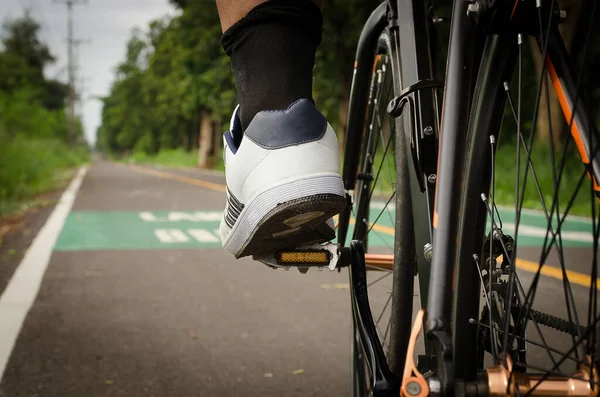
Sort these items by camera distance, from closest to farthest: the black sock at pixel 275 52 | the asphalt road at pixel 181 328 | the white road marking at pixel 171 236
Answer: the black sock at pixel 275 52
the asphalt road at pixel 181 328
the white road marking at pixel 171 236

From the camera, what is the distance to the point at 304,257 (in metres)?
1.49

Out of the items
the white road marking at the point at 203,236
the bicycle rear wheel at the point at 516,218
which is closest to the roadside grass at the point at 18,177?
the white road marking at the point at 203,236

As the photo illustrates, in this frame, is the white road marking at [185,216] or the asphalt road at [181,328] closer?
the asphalt road at [181,328]

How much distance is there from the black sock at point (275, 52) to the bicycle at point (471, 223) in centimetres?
20

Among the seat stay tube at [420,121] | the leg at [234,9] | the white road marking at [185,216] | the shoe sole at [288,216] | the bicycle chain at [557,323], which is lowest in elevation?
the white road marking at [185,216]

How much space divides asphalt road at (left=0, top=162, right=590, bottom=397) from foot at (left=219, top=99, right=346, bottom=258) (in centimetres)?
65

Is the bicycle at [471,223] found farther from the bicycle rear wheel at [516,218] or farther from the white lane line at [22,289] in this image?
the white lane line at [22,289]

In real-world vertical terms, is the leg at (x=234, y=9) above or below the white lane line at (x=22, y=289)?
above

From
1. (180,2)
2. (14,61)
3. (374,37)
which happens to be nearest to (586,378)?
(374,37)

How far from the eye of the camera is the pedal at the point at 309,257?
1489 mm

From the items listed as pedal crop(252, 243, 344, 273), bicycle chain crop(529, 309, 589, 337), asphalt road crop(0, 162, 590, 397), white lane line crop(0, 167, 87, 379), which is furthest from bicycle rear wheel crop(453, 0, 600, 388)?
white lane line crop(0, 167, 87, 379)

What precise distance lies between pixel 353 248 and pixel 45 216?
843cm

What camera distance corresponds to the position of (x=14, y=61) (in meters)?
55.0

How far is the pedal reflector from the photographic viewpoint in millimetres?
1488
